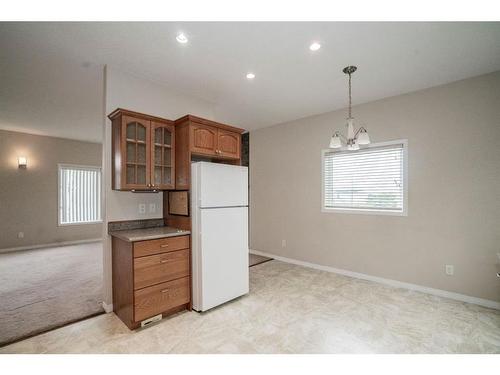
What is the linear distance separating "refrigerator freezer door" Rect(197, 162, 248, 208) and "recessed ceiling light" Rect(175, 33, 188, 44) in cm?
118

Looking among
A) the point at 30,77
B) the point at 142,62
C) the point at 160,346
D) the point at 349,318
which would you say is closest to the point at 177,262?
the point at 160,346

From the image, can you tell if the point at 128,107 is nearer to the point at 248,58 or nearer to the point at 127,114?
the point at 127,114

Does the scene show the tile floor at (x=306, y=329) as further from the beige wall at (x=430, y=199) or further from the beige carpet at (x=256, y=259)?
the beige carpet at (x=256, y=259)

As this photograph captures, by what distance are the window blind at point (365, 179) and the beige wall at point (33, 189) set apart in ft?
21.5

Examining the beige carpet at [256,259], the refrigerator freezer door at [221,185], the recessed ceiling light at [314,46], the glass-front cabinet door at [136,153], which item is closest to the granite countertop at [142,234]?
the refrigerator freezer door at [221,185]

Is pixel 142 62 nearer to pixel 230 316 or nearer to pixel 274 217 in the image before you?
pixel 230 316

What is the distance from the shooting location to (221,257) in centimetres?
279

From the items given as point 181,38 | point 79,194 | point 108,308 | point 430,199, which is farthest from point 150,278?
point 79,194

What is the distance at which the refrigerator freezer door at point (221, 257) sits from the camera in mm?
2633

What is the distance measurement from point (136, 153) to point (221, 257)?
1.52 metres

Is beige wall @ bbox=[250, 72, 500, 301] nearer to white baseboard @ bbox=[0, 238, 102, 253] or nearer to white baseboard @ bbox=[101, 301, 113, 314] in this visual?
white baseboard @ bbox=[101, 301, 113, 314]
